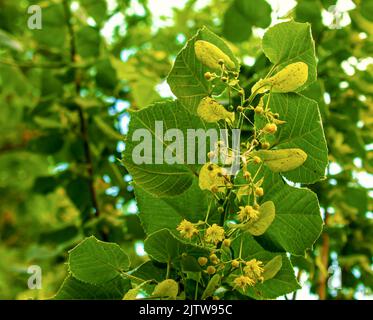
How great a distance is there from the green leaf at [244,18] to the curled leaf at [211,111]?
699 millimetres

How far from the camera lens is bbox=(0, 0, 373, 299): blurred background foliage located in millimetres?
1261

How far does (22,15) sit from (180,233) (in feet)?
4.41

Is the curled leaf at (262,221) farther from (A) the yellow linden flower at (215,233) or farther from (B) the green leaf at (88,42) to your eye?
(B) the green leaf at (88,42)

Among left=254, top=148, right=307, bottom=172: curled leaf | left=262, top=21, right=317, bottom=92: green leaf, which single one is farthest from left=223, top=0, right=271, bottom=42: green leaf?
left=254, top=148, right=307, bottom=172: curled leaf

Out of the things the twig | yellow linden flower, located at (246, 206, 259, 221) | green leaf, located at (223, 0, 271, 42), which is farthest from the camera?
the twig

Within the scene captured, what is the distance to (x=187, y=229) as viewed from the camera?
0.59 metres

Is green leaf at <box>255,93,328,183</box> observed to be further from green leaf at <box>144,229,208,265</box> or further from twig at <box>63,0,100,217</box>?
twig at <box>63,0,100,217</box>

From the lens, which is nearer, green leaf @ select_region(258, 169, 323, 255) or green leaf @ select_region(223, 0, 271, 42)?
green leaf @ select_region(258, 169, 323, 255)

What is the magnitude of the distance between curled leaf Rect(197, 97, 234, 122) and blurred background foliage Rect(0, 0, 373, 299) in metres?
0.47

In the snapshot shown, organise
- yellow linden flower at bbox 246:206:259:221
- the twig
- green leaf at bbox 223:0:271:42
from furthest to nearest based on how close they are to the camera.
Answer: the twig < green leaf at bbox 223:0:271:42 < yellow linden flower at bbox 246:206:259:221

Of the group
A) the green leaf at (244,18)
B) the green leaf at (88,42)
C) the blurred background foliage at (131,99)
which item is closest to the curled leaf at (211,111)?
the blurred background foliage at (131,99)

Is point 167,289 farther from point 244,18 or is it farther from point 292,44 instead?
point 244,18

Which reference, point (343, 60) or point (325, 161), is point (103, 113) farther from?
point (325, 161)

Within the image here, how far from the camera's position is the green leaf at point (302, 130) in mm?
620
